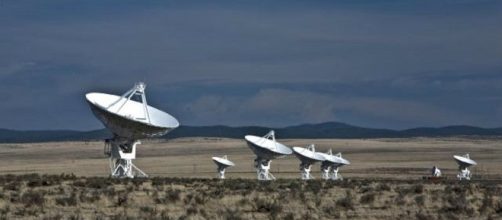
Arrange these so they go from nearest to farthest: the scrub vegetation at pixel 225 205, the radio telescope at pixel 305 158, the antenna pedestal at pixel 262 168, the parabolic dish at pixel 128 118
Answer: the scrub vegetation at pixel 225 205
the parabolic dish at pixel 128 118
the antenna pedestal at pixel 262 168
the radio telescope at pixel 305 158

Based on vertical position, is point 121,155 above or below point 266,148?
below

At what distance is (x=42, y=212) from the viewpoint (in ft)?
100

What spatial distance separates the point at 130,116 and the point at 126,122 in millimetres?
1178

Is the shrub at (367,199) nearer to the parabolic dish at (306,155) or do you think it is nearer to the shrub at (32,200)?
the shrub at (32,200)

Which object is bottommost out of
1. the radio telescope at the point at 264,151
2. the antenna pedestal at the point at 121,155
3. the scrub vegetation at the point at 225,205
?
the scrub vegetation at the point at 225,205

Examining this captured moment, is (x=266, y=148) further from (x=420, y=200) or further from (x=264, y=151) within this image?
(x=420, y=200)

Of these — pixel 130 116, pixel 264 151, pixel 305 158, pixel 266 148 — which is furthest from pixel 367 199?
pixel 305 158

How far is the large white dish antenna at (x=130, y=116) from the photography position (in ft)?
180

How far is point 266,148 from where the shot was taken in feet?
241

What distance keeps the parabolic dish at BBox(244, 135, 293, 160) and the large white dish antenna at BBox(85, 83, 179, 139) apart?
15765mm

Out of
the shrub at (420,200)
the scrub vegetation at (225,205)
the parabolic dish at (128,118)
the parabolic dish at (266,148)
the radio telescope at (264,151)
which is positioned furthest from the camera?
the radio telescope at (264,151)

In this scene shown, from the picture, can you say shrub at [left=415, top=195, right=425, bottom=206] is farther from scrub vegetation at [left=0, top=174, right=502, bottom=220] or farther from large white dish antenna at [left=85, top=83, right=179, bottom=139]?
large white dish antenna at [left=85, top=83, right=179, bottom=139]

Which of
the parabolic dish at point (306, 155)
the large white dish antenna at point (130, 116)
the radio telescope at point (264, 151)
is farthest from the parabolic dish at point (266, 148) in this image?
the large white dish antenna at point (130, 116)

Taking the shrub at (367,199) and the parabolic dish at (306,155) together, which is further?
the parabolic dish at (306,155)
